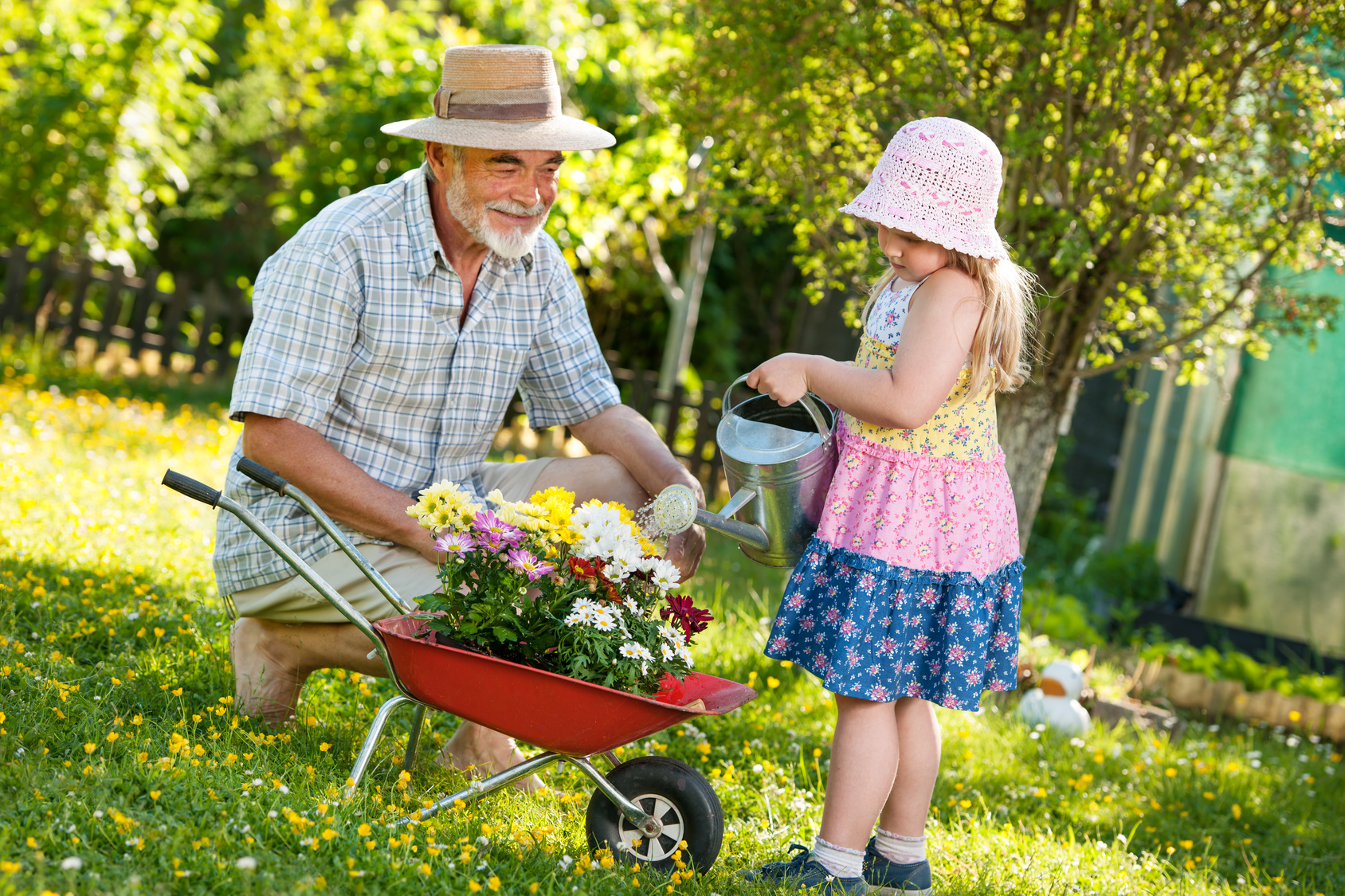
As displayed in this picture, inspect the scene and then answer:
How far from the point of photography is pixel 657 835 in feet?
7.41

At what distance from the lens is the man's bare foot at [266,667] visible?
2.68 meters

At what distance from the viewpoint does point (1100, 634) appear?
A: 543 centimetres

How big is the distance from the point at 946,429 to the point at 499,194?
1120 mm

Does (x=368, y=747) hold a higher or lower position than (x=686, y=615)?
lower

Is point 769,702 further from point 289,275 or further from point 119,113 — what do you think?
point 119,113

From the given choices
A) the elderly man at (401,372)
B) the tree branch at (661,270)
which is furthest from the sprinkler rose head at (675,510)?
the tree branch at (661,270)

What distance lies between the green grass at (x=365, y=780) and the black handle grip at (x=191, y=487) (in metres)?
0.45

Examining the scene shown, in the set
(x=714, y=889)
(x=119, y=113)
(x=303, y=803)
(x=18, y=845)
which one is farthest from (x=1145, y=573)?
(x=119, y=113)

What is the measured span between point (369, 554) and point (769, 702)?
1.38 m

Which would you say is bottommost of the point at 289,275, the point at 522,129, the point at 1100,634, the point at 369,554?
the point at 1100,634

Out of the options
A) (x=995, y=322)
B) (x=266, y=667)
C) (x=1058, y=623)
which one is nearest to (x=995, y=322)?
(x=995, y=322)

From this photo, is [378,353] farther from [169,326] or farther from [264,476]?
[169,326]

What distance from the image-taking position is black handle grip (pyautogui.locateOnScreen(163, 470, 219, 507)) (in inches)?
85.4

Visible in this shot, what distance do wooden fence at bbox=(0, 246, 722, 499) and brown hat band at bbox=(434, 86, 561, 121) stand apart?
4.28m
